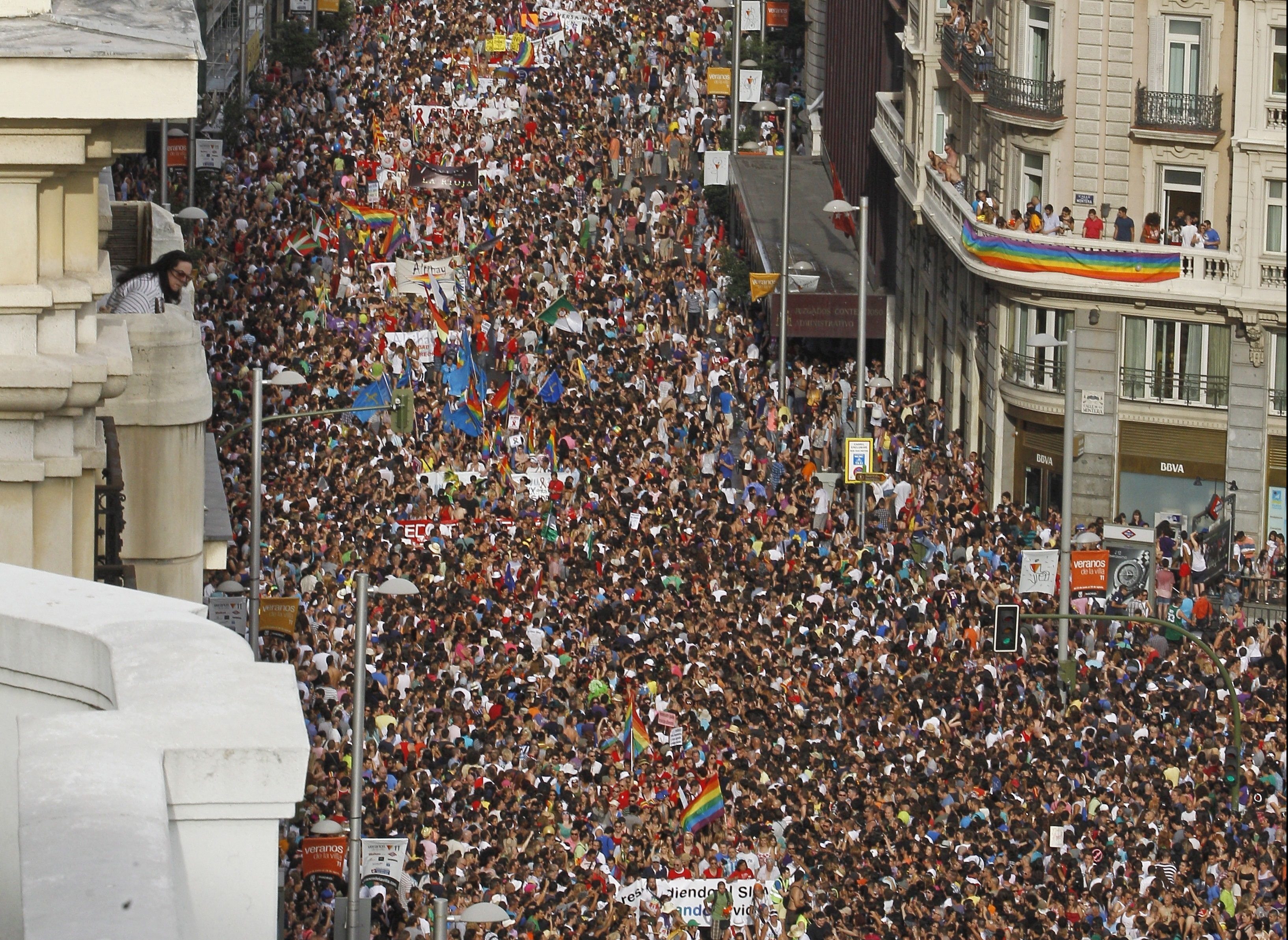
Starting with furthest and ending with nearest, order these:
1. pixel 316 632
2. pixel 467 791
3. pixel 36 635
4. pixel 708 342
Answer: pixel 708 342
pixel 316 632
pixel 467 791
pixel 36 635

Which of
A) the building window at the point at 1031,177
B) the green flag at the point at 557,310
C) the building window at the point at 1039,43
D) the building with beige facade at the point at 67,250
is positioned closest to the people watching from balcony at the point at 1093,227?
the building window at the point at 1031,177

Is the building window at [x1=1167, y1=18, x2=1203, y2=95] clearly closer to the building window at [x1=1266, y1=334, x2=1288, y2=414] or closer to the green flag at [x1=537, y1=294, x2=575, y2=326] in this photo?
the building window at [x1=1266, y1=334, x2=1288, y2=414]

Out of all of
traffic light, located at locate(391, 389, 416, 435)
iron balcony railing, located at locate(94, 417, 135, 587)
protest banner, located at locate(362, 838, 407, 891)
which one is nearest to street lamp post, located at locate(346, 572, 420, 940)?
protest banner, located at locate(362, 838, 407, 891)

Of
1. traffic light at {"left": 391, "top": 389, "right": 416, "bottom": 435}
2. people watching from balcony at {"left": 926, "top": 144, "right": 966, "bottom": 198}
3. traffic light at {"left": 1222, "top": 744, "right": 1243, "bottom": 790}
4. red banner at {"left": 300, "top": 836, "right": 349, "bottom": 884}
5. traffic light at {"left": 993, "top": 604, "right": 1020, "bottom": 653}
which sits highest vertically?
people watching from balcony at {"left": 926, "top": 144, "right": 966, "bottom": 198}

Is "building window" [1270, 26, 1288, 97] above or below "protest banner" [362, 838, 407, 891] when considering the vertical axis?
above

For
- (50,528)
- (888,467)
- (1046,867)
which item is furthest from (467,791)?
(888,467)

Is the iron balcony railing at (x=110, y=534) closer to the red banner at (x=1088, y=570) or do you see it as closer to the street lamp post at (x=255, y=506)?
the street lamp post at (x=255, y=506)

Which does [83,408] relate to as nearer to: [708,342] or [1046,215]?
[1046,215]

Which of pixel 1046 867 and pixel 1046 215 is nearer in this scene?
pixel 1046 867
